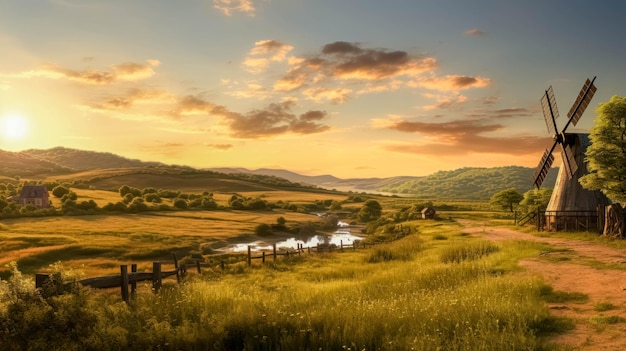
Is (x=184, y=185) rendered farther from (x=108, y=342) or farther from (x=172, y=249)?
(x=108, y=342)

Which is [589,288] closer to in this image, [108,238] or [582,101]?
[582,101]

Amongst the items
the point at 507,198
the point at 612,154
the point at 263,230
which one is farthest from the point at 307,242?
the point at 612,154

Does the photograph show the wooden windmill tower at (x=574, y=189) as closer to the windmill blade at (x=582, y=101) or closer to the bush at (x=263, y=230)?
the windmill blade at (x=582, y=101)

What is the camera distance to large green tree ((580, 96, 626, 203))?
34.2 metres

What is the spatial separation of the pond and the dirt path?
132 feet

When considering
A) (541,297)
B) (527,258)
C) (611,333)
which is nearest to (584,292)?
(541,297)

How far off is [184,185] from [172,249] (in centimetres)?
14296

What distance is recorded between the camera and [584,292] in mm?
16094

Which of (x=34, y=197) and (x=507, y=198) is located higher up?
(x=34, y=197)

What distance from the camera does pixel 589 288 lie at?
16.7 metres

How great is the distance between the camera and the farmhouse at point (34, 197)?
104 m

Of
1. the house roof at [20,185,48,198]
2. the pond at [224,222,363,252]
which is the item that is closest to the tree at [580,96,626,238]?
the pond at [224,222,363,252]

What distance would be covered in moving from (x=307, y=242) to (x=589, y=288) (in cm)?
6487

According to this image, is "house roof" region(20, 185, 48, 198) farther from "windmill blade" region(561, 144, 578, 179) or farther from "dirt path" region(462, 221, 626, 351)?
"dirt path" region(462, 221, 626, 351)
